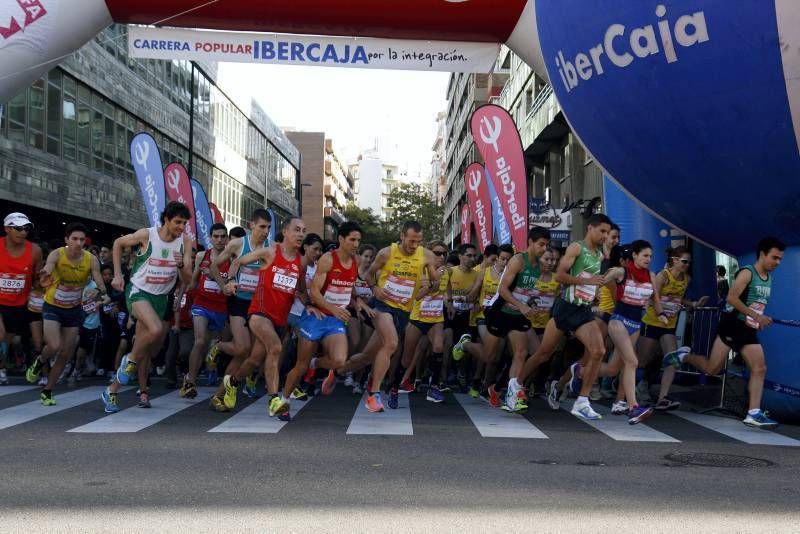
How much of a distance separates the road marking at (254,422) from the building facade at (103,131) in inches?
593

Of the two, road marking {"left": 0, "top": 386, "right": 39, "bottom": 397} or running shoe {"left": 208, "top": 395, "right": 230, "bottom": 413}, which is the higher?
running shoe {"left": 208, "top": 395, "right": 230, "bottom": 413}

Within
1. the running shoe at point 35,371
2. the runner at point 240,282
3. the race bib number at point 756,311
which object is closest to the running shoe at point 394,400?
the runner at point 240,282

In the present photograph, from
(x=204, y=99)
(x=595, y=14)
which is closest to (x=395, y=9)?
(x=595, y=14)

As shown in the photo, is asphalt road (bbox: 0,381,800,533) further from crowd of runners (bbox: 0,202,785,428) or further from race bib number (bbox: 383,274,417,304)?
race bib number (bbox: 383,274,417,304)

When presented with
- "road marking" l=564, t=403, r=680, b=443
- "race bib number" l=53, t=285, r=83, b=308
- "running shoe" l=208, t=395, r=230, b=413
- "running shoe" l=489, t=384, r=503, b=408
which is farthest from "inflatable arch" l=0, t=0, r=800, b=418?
"race bib number" l=53, t=285, r=83, b=308

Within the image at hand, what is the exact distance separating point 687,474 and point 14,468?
13.8ft

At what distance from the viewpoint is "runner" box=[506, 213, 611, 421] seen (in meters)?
9.34

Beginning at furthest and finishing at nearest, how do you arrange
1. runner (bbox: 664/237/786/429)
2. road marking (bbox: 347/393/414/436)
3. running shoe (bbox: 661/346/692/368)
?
running shoe (bbox: 661/346/692/368)
runner (bbox: 664/237/786/429)
road marking (bbox: 347/393/414/436)

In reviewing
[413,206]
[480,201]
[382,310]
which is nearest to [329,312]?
[382,310]

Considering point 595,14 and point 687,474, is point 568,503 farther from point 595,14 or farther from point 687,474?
point 595,14

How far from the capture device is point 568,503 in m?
5.20

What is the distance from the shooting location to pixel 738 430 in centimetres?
884

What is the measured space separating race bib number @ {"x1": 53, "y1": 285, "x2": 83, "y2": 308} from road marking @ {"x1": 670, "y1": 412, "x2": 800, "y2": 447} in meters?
6.63

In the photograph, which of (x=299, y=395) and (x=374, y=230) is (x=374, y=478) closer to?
(x=299, y=395)
